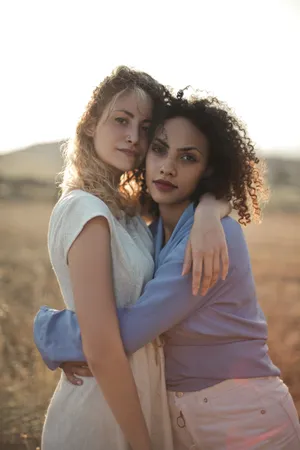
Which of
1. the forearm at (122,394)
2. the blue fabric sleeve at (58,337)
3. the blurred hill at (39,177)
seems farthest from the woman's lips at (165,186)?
the blurred hill at (39,177)

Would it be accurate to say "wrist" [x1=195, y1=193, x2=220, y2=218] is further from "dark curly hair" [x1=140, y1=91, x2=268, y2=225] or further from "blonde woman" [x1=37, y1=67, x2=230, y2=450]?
"blonde woman" [x1=37, y1=67, x2=230, y2=450]

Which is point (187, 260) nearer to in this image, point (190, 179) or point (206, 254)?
point (206, 254)

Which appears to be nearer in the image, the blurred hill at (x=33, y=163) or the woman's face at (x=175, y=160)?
the woman's face at (x=175, y=160)

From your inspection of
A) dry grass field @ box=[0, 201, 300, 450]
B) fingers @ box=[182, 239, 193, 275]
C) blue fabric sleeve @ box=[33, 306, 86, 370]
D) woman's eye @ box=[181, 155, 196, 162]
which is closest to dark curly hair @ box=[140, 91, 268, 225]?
woman's eye @ box=[181, 155, 196, 162]

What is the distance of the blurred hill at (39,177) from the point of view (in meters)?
20.7

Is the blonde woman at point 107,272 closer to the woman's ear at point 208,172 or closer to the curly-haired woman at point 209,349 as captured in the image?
the curly-haired woman at point 209,349

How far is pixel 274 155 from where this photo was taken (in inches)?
1534

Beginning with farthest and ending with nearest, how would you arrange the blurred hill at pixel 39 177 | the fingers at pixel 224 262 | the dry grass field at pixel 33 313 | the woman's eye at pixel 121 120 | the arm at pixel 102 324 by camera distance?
the blurred hill at pixel 39 177 → the dry grass field at pixel 33 313 → the woman's eye at pixel 121 120 → the fingers at pixel 224 262 → the arm at pixel 102 324

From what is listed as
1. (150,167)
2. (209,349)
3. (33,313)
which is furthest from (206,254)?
(33,313)

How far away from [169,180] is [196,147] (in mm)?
201

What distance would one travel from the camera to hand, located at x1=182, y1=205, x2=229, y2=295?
2.35m

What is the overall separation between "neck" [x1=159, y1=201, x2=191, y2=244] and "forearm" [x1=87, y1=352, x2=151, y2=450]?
0.78 metres

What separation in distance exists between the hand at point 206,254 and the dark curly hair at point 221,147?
379 millimetres

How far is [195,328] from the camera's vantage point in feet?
8.14
